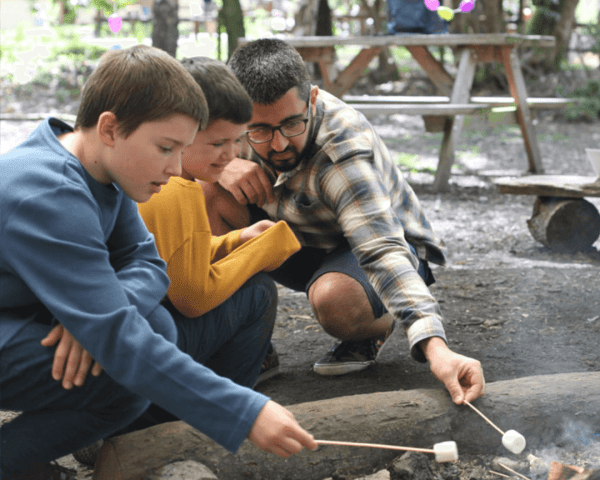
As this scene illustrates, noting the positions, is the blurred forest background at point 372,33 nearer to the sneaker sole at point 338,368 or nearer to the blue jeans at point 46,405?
the sneaker sole at point 338,368

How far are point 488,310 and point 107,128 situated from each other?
249 cm

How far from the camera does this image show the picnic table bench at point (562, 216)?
14.9 ft

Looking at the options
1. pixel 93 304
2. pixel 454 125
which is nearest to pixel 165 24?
pixel 454 125

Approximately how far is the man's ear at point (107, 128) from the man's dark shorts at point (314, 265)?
4.13 ft

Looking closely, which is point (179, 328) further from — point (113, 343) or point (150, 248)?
point (113, 343)

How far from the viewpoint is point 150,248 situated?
1806mm

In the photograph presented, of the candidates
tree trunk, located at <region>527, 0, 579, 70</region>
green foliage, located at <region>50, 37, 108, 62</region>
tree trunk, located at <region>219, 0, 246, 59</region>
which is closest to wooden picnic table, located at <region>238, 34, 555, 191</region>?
tree trunk, located at <region>219, 0, 246, 59</region>

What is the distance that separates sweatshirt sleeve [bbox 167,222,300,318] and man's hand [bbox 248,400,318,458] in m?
0.62

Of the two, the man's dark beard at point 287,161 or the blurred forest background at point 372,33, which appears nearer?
the man's dark beard at point 287,161

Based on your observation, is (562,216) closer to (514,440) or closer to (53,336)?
(514,440)

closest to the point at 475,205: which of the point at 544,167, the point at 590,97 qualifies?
the point at 544,167

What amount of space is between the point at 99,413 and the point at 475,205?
16.5 ft

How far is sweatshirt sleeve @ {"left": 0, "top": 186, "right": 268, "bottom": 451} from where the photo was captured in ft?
4.62

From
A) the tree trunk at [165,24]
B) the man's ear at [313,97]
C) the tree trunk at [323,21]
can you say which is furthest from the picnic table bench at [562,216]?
the tree trunk at [323,21]
